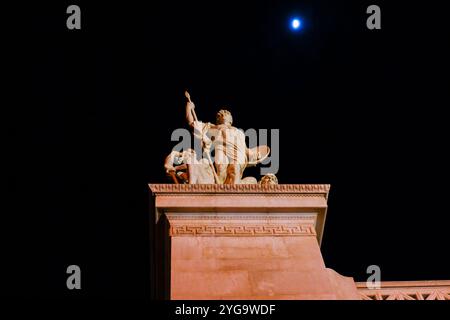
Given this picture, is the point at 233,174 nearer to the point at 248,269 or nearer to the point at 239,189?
the point at 239,189

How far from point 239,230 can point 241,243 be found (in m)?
0.33

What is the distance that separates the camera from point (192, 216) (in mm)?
10922

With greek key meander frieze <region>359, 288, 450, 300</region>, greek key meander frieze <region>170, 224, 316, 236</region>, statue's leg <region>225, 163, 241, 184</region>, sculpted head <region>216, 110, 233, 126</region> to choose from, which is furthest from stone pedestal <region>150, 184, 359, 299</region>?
sculpted head <region>216, 110, 233, 126</region>

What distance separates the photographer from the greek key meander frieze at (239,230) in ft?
34.9

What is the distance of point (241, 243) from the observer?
1048cm

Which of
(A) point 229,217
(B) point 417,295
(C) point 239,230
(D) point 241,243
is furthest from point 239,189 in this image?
(B) point 417,295

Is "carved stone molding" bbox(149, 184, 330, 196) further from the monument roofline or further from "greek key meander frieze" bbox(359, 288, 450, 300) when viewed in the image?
"greek key meander frieze" bbox(359, 288, 450, 300)

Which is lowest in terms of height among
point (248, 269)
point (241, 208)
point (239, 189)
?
point (248, 269)

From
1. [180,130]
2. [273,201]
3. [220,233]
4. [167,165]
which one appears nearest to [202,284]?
[220,233]

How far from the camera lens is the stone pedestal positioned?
9.65 meters

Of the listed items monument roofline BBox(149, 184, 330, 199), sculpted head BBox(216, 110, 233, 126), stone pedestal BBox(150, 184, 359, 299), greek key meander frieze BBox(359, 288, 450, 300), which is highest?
sculpted head BBox(216, 110, 233, 126)

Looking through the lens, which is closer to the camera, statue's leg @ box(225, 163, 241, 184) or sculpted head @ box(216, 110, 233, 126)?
statue's leg @ box(225, 163, 241, 184)

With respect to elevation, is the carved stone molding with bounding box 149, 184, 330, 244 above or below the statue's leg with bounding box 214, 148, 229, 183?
below

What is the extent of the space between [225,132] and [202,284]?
4.70 metres
